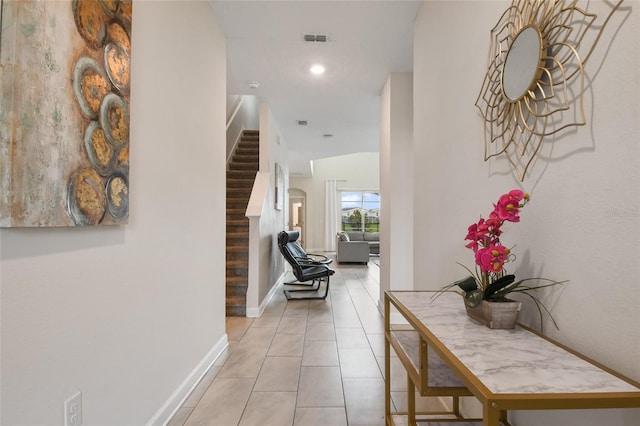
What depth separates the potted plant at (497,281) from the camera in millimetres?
1044

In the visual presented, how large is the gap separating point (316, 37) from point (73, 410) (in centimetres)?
299

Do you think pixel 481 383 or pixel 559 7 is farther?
pixel 559 7

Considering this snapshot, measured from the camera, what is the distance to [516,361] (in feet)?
2.70

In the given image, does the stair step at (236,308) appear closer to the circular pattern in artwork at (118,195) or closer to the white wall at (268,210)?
the white wall at (268,210)

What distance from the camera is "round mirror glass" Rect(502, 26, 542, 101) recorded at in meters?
1.07

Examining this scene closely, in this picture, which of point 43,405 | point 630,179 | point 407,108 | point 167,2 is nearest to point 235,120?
point 407,108

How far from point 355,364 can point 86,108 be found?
2.37m

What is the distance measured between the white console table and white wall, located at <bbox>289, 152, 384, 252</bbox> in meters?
11.0

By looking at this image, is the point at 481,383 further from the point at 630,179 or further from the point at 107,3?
the point at 107,3

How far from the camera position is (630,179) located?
0.76m

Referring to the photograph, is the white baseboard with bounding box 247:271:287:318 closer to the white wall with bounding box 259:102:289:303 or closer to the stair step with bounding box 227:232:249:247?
the white wall with bounding box 259:102:289:303

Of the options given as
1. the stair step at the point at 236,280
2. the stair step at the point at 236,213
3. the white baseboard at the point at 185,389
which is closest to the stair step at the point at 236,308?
the stair step at the point at 236,280

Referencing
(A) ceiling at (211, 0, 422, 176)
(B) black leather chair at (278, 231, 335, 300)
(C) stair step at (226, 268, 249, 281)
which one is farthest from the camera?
(B) black leather chair at (278, 231, 335, 300)

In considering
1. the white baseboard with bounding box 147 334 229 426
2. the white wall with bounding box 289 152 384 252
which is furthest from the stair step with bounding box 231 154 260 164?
the white wall with bounding box 289 152 384 252
